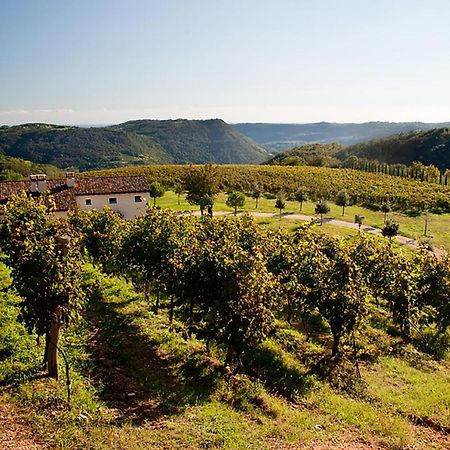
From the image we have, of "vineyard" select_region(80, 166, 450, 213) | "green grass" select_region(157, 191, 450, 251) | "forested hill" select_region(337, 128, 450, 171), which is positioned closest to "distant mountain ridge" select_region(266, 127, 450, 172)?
"forested hill" select_region(337, 128, 450, 171)

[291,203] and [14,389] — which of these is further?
[291,203]

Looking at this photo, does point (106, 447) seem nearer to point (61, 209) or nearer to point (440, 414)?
point (440, 414)

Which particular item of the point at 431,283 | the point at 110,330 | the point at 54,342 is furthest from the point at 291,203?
the point at 54,342

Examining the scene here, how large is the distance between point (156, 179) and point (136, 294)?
172ft

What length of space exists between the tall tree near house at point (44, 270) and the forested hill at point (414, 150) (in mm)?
165845

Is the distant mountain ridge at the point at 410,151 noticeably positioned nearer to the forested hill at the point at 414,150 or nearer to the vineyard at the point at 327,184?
the forested hill at the point at 414,150

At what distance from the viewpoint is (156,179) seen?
7394cm

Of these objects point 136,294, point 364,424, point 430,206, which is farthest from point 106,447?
point 430,206

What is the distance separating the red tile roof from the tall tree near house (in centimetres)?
3047

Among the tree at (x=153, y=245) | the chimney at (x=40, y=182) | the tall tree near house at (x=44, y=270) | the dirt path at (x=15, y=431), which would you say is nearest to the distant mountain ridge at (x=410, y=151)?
the chimney at (x=40, y=182)

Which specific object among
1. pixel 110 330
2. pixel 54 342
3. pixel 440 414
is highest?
pixel 54 342

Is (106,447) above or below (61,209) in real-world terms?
below

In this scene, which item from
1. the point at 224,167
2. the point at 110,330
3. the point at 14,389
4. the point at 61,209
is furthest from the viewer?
the point at 224,167

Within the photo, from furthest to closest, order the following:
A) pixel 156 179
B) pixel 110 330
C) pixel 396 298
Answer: pixel 156 179, pixel 396 298, pixel 110 330
